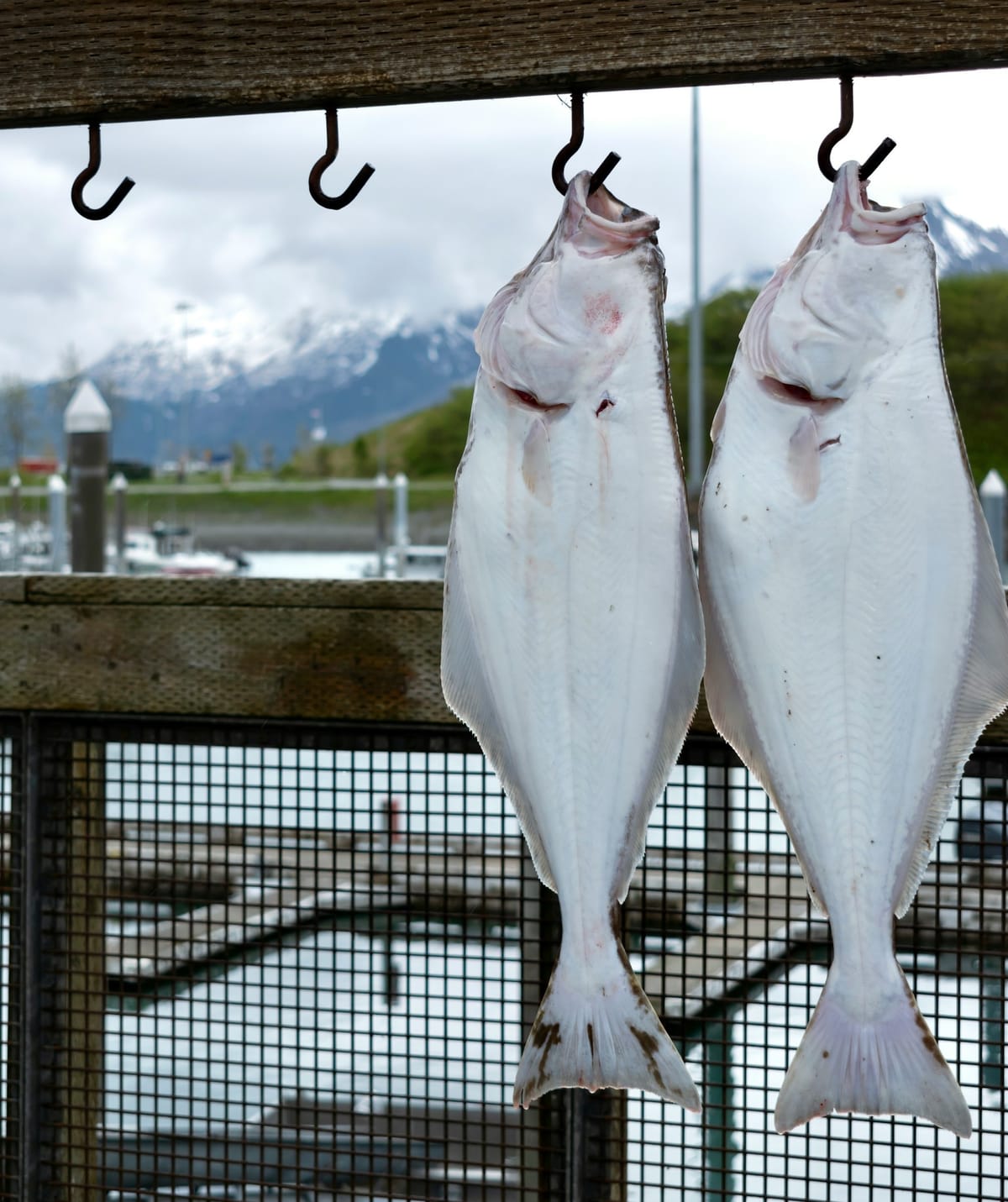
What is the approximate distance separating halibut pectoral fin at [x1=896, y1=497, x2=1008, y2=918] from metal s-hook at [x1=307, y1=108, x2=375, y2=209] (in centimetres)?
75

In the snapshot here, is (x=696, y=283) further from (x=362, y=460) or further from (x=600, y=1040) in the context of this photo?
(x=362, y=460)

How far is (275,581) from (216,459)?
94742 millimetres

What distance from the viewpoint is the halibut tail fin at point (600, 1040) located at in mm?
1211

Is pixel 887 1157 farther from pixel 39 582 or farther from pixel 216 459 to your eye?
pixel 216 459

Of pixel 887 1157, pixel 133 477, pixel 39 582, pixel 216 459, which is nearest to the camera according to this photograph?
pixel 39 582

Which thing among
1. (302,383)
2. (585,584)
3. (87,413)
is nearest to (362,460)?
(87,413)

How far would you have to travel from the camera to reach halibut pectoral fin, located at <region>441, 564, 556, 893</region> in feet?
4.37

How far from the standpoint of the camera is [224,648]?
2004 mm

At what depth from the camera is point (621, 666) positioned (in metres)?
1.28

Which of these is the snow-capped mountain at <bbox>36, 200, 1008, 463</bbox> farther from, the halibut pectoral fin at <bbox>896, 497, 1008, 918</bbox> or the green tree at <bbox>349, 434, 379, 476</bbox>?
the halibut pectoral fin at <bbox>896, 497, 1008, 918</bbox>

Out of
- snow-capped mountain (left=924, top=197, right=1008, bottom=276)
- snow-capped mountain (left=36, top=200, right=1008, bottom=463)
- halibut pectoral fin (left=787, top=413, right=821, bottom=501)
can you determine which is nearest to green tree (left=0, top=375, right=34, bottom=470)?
snow-capped mountain (left=924, top=197, right=1008, bottom=276)

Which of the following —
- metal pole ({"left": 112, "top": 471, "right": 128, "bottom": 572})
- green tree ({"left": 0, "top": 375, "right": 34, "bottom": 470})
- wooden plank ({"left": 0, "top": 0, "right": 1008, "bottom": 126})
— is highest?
green tree ({"left": 0, "top": 375, "right": 34, "bottom": 470})

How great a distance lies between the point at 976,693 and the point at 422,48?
952 millimetres

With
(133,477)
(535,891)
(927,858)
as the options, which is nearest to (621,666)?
(927,858)
